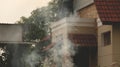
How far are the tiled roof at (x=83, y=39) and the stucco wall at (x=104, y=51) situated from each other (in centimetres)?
44

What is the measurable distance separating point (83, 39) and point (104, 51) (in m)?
1.55

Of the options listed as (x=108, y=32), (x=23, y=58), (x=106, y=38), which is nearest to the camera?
(x=108, y=32)

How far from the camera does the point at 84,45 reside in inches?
955

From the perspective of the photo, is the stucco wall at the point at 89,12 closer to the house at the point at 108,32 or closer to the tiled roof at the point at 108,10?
the house at the point at 108,32

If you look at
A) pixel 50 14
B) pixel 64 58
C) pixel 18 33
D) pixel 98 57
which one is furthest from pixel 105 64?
pixel 50 14

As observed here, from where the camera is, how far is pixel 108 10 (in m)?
22.6

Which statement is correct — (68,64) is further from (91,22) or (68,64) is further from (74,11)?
(74,11)

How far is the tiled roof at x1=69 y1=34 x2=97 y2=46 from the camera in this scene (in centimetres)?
2433

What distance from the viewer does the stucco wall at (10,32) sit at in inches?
1106

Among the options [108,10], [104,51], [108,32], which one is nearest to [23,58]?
[104,51]

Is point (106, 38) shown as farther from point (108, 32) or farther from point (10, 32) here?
point (10, 32)

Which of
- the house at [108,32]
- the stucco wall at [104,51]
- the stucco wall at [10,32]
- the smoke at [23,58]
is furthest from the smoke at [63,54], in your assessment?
the smoke at [23,58]

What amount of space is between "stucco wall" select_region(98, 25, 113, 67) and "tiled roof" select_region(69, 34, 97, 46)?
441 mm

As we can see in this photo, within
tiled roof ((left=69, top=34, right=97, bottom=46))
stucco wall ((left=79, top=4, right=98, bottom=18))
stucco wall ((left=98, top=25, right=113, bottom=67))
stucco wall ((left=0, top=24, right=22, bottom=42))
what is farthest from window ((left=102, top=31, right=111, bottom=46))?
stucco wall ((left=0, top=24, right=22, bottom=42))
